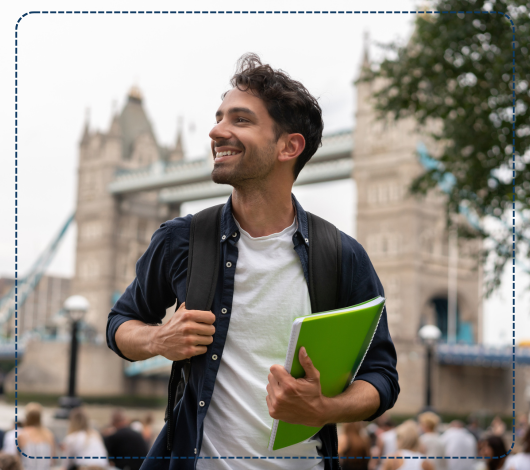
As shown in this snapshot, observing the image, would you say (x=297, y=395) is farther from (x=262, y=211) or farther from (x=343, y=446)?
(x=343, y=446)

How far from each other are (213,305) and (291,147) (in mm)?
326

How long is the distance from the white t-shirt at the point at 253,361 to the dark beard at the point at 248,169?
14 cm

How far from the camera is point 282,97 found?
4.35ft

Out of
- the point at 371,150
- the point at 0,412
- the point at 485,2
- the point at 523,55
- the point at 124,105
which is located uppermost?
the point at 124,105

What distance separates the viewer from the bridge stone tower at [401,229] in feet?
116

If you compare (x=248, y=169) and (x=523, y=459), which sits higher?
(x=248, y=169)

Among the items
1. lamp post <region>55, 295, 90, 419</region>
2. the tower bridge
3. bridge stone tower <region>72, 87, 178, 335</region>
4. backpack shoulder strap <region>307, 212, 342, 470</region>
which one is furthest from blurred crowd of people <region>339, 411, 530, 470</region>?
bridge stone tower <region>72, 87, 178, 335</region>

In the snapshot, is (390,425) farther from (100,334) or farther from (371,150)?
(100,334)

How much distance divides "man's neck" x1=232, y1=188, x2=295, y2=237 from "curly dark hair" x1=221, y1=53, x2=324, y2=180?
0.30 ft

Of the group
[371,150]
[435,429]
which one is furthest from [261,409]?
[371,150]

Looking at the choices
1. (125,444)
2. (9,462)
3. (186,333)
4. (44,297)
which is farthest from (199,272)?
(44,297)

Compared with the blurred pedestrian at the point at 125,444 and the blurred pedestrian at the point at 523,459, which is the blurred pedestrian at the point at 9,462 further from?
the blurred pedestrian at the point at 523,459

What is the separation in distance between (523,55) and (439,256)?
105 feet

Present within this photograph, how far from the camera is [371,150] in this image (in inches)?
1457
